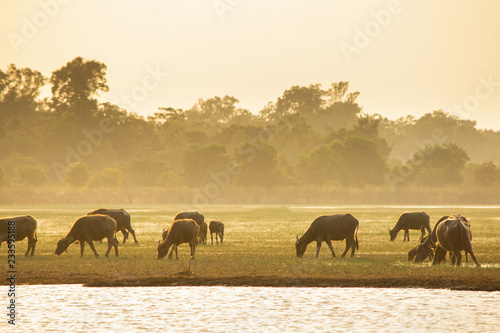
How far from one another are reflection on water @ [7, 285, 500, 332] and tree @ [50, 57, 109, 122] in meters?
142

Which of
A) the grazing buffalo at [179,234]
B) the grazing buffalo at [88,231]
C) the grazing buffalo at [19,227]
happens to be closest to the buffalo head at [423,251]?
the grazing buffalo at [179,234]

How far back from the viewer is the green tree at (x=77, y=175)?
14588cm

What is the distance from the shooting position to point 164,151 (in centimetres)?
16362

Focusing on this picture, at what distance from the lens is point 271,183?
142m

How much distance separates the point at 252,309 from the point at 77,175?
427 ft

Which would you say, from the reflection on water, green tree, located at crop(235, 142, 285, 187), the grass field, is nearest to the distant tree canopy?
green tree, located at crop(235, 142, 285, 187)

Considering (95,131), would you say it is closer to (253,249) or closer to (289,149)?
(289,149)

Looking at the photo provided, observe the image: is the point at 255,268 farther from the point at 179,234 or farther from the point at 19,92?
the point at 19,92

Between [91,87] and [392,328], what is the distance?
15188 centimetres

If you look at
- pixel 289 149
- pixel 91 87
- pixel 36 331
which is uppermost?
pixel 91 87

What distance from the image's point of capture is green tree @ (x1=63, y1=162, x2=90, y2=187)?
479 ft

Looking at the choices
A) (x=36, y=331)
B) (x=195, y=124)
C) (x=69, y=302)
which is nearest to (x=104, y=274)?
(x=69, y=302)

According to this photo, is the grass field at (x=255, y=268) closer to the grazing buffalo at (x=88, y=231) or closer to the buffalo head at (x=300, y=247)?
the buffalo head at (x=300, y=247)

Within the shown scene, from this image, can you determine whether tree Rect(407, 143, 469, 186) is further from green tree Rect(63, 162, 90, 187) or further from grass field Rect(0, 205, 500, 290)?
grass field Rect(0, 205, 500, 290)
